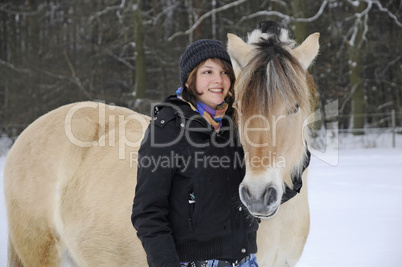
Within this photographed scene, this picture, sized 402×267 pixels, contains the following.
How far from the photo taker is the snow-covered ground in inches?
157

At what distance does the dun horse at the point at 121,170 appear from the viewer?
6.33 ft

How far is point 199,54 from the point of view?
2.06m

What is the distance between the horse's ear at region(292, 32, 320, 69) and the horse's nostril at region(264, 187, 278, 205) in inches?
31.0

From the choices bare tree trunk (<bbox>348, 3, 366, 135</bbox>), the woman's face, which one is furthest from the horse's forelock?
bare tree trunk (<bbox>348, 3, 366, 135</bbox>)

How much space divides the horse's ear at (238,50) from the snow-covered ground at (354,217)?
2446mm

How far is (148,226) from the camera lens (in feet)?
5.81

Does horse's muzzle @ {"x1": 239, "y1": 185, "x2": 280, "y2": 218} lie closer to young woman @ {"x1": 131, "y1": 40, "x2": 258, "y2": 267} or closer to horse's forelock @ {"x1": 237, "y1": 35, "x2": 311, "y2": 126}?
young woman @ {"x1": 131, "y1": 40, "x2": 258, "y2": 267}

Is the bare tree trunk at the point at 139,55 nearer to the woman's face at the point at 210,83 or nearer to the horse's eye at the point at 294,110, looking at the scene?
the woman's face at the point at 210,83

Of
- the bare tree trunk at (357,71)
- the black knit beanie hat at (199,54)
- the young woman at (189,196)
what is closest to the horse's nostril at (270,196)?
the young woman at (189,196)

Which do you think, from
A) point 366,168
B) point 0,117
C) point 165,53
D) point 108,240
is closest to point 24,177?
point 108,240

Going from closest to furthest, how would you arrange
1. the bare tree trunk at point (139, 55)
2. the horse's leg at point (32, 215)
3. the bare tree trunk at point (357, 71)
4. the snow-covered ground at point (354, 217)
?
1. the horse's leg at point (32, 215)
2. the snow-covered ground at point (354, 217)
3. the bare tree trunk at point (357, 71)
4. the bare tree trunk at point (139, 55)

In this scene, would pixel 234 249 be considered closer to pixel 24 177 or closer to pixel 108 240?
pixel 108 240

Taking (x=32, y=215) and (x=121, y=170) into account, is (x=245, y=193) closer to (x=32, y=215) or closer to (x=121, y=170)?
(x=121, y=170)

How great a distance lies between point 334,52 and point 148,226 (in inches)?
641
